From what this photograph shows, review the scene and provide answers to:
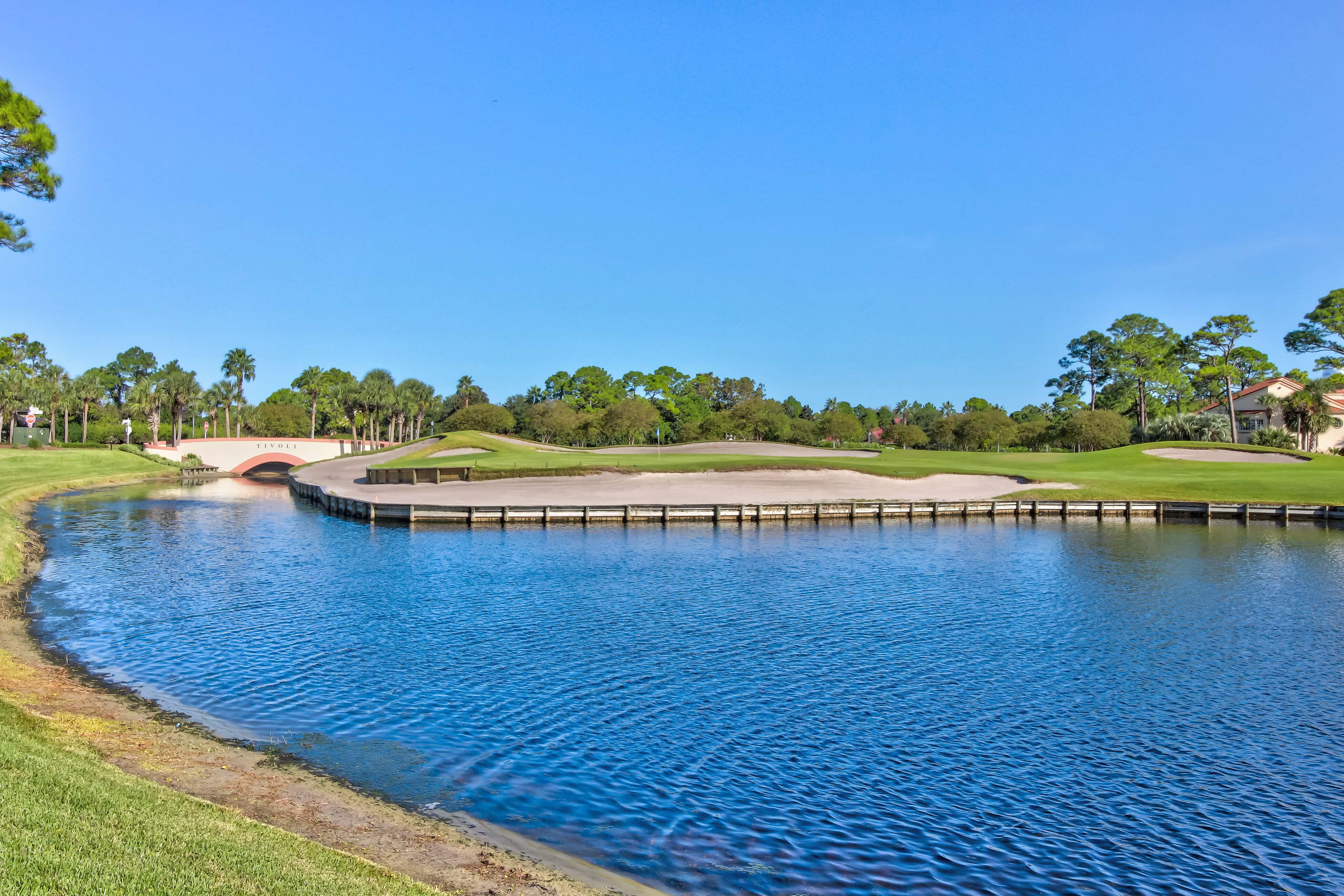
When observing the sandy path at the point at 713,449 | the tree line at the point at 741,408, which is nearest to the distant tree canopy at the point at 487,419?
the tree line at the point at 741,408

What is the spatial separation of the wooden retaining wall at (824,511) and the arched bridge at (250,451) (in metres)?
57.3

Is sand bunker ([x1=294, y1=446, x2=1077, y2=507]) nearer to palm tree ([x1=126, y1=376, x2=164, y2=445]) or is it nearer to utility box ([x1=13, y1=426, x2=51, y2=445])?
utility box ([x1=13, y1=426, x2=51, y2=445])

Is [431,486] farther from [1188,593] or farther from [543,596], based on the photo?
[1188,593]

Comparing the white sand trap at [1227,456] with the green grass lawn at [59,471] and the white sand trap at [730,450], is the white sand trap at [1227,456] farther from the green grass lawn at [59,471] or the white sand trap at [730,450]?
the green grass lawn at [59,471]

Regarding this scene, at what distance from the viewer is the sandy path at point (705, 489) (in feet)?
188

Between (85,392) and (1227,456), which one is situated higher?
(85,392)

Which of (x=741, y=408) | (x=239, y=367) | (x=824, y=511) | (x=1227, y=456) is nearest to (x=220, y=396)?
(x=239, y=367)

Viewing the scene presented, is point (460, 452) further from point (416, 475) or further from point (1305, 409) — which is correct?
point (1305, 409)

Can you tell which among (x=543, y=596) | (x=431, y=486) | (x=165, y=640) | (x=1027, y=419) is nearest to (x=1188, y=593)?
(x=543, y=596)

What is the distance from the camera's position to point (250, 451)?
11438 centimetres

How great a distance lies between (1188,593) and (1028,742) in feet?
59.8

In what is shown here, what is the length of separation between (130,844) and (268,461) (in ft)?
378

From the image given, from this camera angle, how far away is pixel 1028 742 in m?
15.1

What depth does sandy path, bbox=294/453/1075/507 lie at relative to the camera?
57.2m
